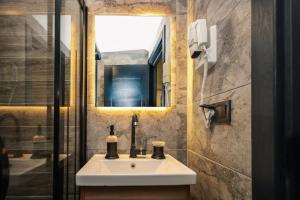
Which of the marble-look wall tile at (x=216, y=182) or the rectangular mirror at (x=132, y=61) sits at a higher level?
the rectangular mirror at (x=132, y=61)

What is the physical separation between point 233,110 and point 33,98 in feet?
2.71

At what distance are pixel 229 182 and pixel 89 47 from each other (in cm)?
129

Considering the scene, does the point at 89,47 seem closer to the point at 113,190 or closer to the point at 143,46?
the point at 143,46

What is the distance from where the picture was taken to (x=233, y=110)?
116cm

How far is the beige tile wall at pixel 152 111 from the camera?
2.00 metres

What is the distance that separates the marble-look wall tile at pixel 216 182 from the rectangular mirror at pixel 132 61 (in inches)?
19.6

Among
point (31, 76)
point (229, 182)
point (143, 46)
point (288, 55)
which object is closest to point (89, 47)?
point (143, 46)

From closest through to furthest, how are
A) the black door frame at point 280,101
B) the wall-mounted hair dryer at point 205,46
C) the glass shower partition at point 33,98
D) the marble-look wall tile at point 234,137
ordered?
the black door frame at point 280,101 < the marble-look wall tile at point 234,137 < the glass shower partition at point 33,98 < the wall-mounted hair dryer at point 205,46

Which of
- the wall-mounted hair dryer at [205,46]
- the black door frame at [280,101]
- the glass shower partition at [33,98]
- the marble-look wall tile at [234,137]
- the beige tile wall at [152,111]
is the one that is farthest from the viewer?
the beige tile wall at [152,111]

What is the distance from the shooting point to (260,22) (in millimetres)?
890

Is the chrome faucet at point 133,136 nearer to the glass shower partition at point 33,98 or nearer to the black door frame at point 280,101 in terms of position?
the glass shower partition at point 33,98

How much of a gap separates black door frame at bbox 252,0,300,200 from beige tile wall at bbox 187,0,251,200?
6.2 inches

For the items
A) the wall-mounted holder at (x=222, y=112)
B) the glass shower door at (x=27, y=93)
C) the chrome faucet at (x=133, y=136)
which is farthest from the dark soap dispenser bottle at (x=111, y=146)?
the wall-mounted holder at (x=222, y=112)

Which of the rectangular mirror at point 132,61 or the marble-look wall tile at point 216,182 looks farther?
the rectangular mirror at point 132,61
